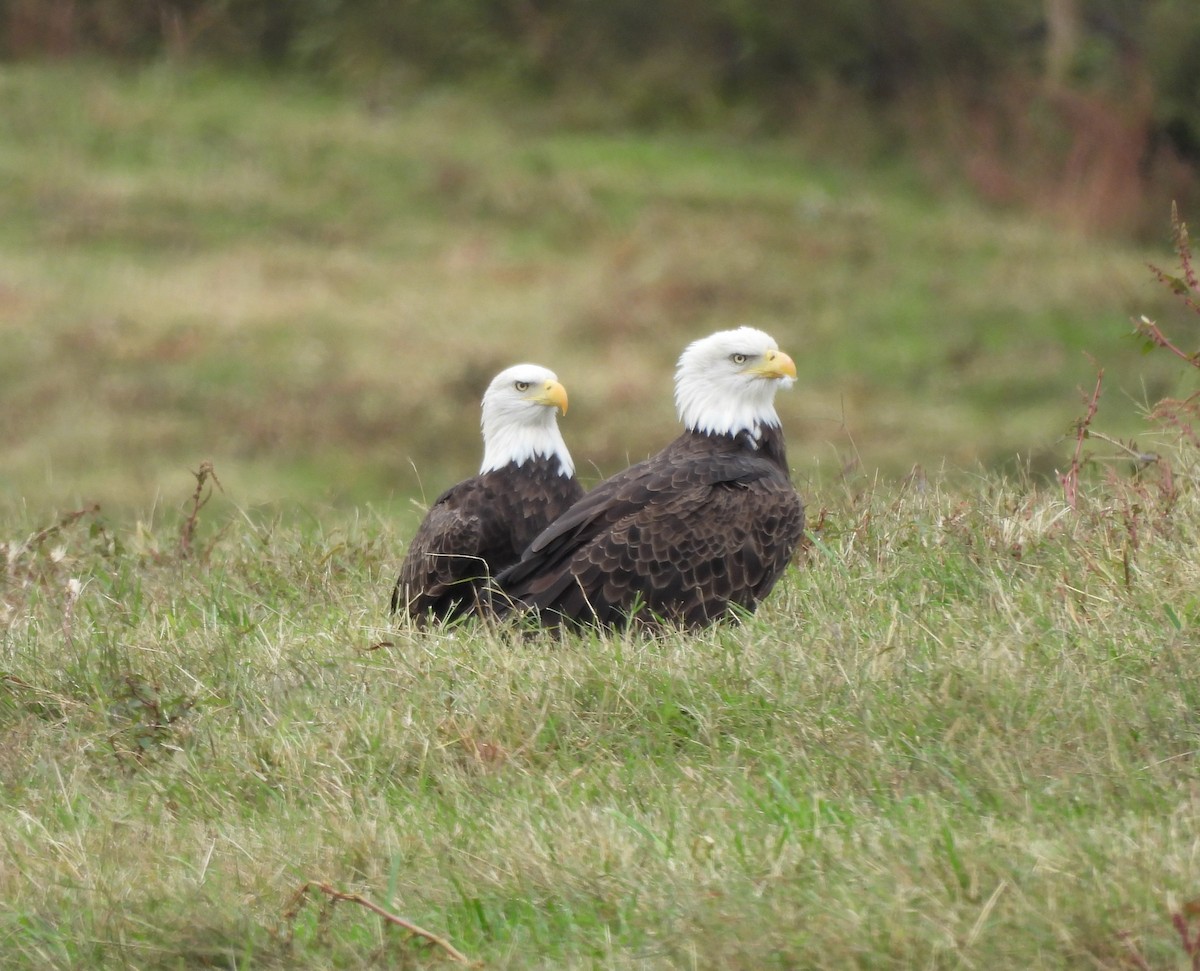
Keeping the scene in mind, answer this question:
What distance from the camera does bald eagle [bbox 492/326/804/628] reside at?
6.32 m

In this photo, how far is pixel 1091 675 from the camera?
480cm

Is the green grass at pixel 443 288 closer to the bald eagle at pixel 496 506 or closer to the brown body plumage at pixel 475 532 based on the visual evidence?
the bald eagle at pixel 496 506

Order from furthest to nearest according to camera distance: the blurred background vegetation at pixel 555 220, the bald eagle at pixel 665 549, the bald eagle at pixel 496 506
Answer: the blurred background vegetation at pixel 555 220, the bald eagle at pixel 496 506, the bald eagle at pixel 665 549

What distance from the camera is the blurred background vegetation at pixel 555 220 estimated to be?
16.7 metres

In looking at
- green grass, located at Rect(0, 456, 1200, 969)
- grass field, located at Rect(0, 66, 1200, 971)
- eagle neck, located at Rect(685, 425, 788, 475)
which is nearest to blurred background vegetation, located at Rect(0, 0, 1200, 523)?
grass field, located at Rect(0, 66, 1200, 971)

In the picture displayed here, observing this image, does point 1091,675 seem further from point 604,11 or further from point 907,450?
point 604,11

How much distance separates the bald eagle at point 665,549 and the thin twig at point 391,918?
7.05 ft

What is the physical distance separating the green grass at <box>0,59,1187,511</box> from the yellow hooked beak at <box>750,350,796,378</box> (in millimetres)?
6524

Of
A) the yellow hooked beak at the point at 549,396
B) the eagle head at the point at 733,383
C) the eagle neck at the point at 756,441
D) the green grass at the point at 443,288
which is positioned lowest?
the green grass at the point at 443,288

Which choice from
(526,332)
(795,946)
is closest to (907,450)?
(526,332)

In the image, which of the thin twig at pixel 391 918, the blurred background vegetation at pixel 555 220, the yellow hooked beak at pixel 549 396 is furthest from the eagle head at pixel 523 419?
the blurred background vegetation at pixel 555 220

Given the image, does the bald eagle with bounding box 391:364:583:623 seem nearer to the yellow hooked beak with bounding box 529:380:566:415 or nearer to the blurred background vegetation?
the yellow hooked beak with bounding box 529:380:566:415

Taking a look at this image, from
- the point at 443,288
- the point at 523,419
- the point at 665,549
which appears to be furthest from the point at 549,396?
the point at 443,288

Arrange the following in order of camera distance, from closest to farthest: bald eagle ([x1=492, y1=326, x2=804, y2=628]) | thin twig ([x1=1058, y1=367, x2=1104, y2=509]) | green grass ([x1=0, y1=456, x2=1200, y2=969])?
green grass ([x1=0, y1=456, x2=1200, y2=969]), bald eagle ([x1=492, y1=326, x2=804, y2=628]), thin twig ([x1=1058, y1=367, x2=1104, y2=509])
